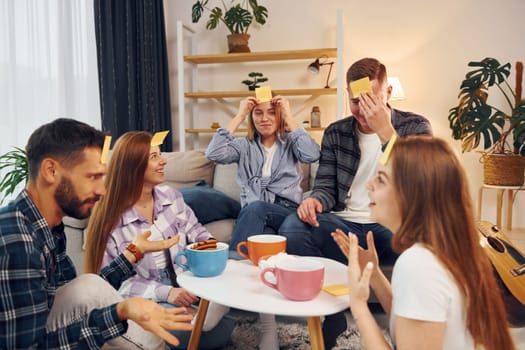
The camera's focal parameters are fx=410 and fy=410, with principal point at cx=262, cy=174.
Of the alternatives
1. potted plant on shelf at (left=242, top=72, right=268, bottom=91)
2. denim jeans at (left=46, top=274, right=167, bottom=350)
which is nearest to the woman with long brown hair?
denim jeans at (left=46, top=274, right=167, bottom=350)

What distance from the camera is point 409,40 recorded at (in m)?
3.56

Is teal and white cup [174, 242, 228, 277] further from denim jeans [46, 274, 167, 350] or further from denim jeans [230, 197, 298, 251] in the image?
denim jeans [230, 197, 298, 251]

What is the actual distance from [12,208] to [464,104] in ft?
10.8

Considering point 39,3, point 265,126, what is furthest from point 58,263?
point 39,3

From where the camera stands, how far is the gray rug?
156 centimetres

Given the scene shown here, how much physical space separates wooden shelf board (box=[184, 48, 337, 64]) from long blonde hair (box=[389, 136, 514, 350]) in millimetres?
2684

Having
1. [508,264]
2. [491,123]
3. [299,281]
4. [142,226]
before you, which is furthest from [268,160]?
[491,123]

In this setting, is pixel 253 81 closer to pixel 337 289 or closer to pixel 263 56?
pixel 263 56

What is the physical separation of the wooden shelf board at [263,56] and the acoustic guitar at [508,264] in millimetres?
2111

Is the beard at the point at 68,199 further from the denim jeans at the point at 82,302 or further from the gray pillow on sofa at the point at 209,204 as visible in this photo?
the gray pillow on sofa at the point at 209,204

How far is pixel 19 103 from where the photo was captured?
7.75ft

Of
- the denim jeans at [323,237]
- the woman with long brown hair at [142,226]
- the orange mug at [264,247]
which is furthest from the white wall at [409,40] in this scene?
the orange mug at [264,247]

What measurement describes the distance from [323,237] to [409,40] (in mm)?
2596

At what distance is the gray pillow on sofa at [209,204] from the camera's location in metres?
2.14
